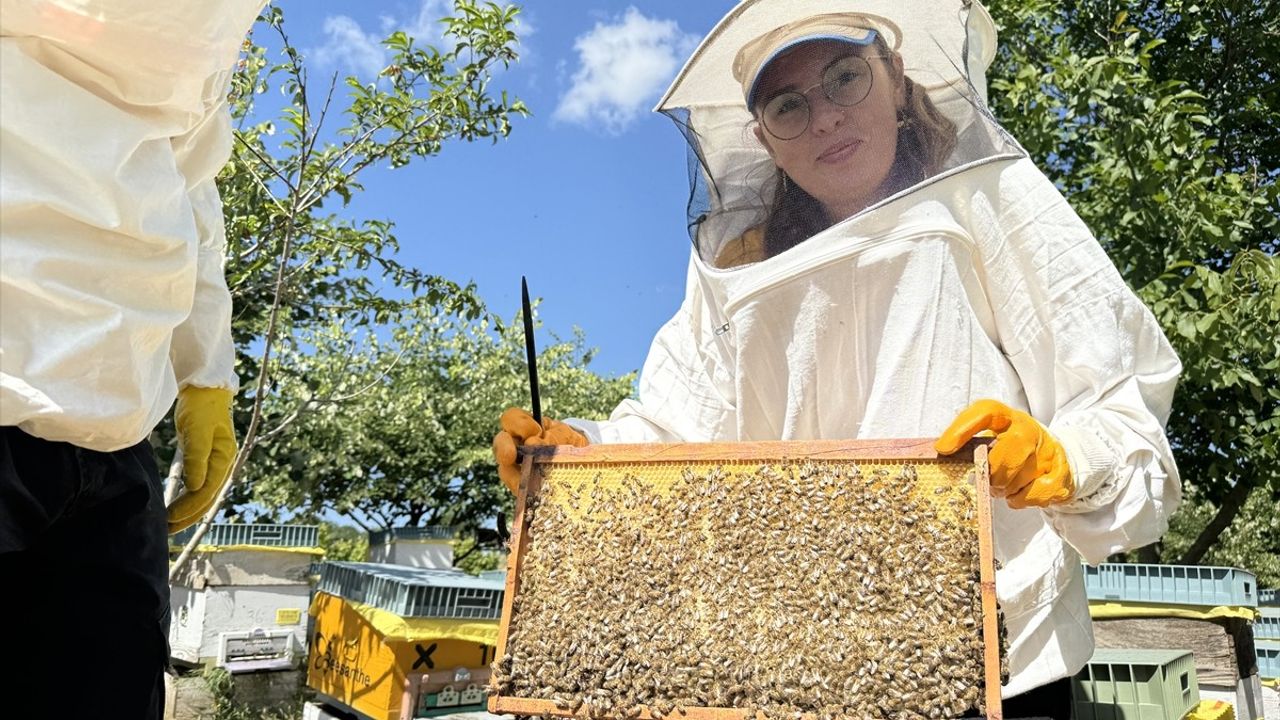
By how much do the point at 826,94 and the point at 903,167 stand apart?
1.08 feet

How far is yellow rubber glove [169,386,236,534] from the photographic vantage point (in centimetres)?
221

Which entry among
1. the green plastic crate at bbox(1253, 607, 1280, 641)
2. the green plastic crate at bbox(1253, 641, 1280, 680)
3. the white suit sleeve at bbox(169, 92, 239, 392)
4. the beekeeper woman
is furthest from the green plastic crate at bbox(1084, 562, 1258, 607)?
the white suit sleeve at bbox(169, 92, 239, 392)

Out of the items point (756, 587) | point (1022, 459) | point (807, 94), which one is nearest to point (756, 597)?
point (756, 587)

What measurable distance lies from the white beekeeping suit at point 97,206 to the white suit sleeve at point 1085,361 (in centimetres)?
195

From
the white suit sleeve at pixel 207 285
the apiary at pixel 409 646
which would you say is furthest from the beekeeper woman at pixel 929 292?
the apiary at pixel 409 646

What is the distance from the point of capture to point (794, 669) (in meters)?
1.96

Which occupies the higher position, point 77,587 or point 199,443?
point 199,443

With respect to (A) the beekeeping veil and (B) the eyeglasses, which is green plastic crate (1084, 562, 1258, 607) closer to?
(A) the beekeeping veil

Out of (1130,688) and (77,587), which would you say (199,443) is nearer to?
(77,587)

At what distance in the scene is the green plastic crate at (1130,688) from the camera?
3131 mm

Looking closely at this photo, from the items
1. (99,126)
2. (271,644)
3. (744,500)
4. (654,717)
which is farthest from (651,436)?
(271,644)

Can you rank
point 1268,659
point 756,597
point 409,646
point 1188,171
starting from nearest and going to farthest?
point 756,597 < point 409,646 < point 1268,659 < point 1188,171

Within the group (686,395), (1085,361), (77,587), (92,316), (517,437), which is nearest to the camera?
(92,316)

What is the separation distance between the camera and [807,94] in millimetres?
2838
